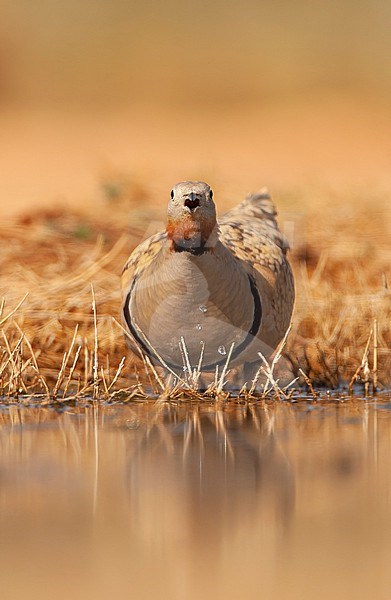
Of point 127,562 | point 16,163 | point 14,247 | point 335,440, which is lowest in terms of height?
point 127,562

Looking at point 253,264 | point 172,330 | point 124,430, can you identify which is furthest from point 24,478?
point 253,264

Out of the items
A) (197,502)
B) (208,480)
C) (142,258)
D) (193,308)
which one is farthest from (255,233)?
(197,502)

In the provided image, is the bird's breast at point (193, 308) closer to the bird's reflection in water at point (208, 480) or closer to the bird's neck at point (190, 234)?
the bird's neck at point (190, 234)

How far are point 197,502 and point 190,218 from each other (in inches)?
70.5

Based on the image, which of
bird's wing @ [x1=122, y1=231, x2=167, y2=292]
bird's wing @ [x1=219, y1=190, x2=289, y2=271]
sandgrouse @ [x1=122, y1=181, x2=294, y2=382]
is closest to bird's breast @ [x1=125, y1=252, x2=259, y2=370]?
sandgrouse @ [x1=122, y1=181, x2=294, y2=382]

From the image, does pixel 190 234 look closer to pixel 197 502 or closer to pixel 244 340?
pixel 244 340

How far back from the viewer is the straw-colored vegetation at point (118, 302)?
21.2 ft

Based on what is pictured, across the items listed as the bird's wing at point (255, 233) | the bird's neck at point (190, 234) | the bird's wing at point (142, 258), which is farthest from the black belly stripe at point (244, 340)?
the bird's neck at point (190, 234)

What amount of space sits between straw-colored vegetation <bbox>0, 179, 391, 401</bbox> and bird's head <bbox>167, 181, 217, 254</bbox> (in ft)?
2.22

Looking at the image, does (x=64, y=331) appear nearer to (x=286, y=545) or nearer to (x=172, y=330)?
(x=172, y=330)

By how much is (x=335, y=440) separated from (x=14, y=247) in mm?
4619

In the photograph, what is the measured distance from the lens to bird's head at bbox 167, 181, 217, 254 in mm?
5805

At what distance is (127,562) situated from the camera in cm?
372

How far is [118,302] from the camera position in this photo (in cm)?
790
